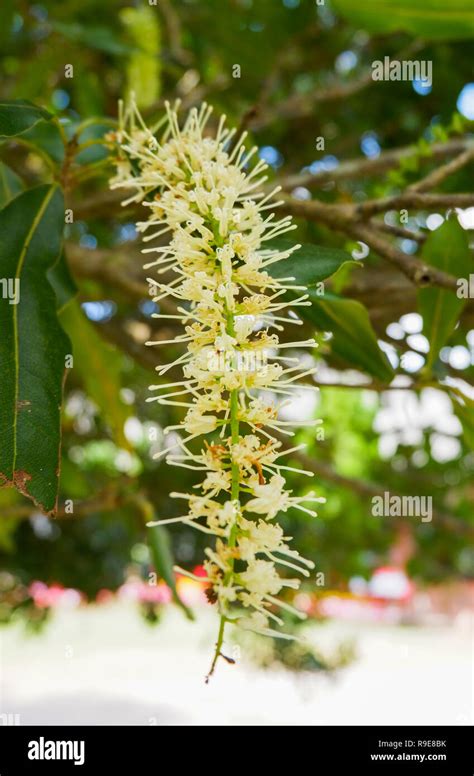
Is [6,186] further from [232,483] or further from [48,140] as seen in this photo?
[232,483]

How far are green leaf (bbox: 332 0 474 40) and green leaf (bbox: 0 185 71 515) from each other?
0.45m

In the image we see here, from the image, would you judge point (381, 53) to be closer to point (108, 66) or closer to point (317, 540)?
point (108, 66)

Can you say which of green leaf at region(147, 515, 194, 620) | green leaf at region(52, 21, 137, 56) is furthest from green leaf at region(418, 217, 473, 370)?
green leaf at region(52, 21, 137, 56)

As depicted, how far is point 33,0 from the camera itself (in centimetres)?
169

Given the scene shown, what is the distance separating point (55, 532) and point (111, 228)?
2.86ft

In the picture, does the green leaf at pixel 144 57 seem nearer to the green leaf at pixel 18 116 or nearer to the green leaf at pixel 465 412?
the green leaf at pixel 18 116

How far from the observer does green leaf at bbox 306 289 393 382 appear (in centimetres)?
68

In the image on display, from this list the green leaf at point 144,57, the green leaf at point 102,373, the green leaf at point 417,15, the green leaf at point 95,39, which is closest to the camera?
the green leaf at point 417,15

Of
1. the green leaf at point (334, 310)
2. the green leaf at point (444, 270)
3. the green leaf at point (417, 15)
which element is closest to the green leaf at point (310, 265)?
the green leaf at point (334, 310)

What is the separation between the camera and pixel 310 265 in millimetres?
608

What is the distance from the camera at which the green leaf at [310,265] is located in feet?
1.96

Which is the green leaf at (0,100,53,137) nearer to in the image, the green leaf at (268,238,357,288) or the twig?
the green leaf at (268,238,357,288)

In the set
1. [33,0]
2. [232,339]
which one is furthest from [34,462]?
[33,0]

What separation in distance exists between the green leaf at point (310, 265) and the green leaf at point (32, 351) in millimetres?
186
